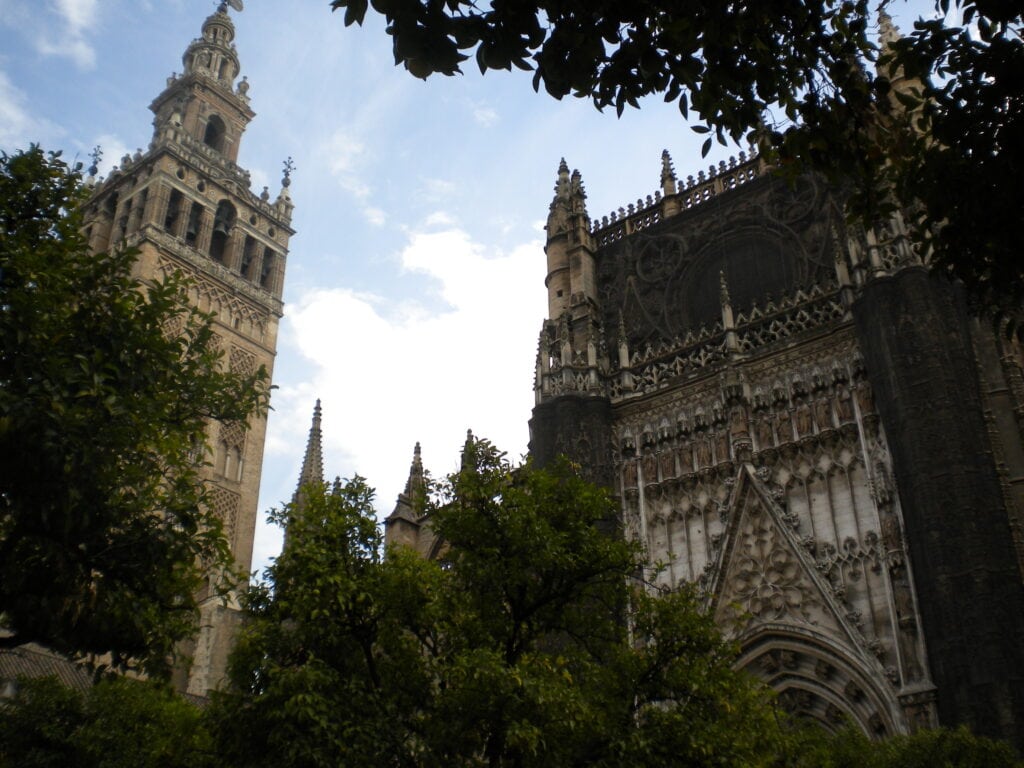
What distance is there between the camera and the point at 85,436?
879cm

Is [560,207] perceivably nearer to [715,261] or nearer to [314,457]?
[715,261]

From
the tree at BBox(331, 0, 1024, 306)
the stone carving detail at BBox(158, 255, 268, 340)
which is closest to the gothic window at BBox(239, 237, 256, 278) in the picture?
the stone carving detail at BBox(158, 255, 268, 340)

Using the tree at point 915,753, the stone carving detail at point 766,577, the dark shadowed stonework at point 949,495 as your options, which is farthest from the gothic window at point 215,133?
the tree at point 915,753

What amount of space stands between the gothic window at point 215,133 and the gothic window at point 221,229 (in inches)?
191

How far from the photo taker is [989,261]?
7.46 meters

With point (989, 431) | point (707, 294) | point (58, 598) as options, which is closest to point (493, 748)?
point (58, 598)

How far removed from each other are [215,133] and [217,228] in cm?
700

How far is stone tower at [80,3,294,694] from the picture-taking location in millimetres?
36344

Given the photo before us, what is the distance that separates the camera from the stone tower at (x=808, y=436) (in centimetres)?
1520

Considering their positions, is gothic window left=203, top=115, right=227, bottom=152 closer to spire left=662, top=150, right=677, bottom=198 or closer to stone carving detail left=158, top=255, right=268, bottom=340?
stone carving detail left=158, top=255, right=268, bottom=340

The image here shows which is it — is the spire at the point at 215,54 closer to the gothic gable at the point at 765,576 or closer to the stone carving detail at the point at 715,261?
the stone carving detail at the point at 715,261

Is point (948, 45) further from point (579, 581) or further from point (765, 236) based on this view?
point (765, 236)

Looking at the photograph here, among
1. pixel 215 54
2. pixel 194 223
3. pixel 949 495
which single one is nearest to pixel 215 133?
pixel 215 54

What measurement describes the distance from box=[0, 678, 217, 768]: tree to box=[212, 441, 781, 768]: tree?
305 cm
